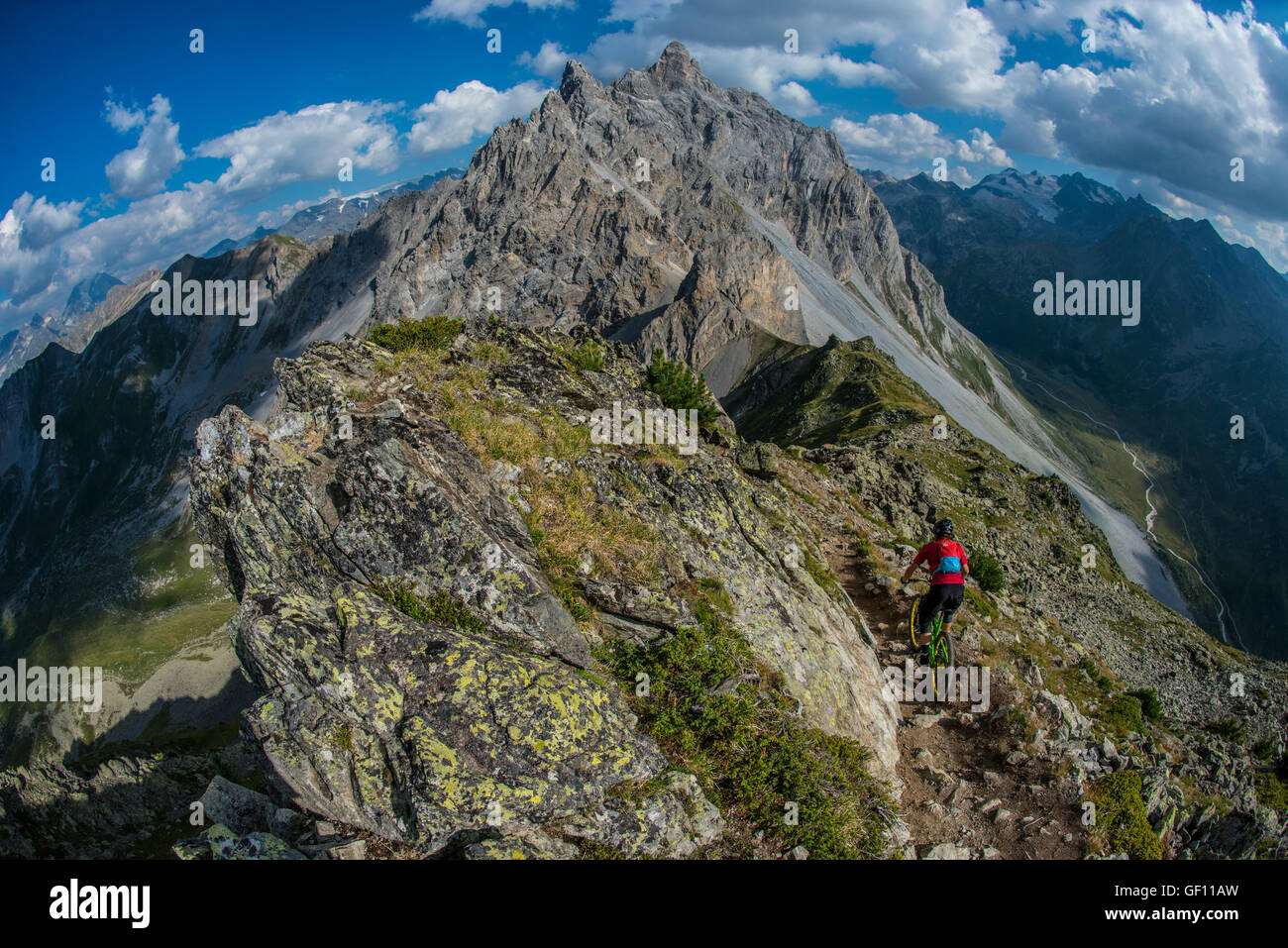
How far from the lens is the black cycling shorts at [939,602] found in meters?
15.8

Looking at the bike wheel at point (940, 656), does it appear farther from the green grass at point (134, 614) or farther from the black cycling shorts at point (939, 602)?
the green grass at point (134, 614)

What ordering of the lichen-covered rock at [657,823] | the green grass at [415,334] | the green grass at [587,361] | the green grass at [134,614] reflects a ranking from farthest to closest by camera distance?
the green grass at [134,614] → the green grass at [587,361] → the green grass at [415,334] → the lichen-covered rock at [657,823]

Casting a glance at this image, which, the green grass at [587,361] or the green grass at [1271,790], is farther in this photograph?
the green grass at [1271,790]

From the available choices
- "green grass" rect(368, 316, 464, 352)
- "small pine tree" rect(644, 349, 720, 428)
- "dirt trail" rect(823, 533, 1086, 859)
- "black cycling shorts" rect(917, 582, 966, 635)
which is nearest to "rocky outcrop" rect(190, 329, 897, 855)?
"green grass" rect(368, 316, 464, 352)

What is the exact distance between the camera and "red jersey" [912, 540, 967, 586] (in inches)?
619

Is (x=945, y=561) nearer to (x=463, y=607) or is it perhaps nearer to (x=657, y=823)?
(x=657, y=823)

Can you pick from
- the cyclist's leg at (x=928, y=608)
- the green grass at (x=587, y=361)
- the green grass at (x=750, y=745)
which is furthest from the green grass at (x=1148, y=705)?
the green grass at (x=587, y=361)

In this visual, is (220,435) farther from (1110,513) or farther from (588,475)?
(1110,513)

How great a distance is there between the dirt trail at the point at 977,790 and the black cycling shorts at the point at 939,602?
252 cm

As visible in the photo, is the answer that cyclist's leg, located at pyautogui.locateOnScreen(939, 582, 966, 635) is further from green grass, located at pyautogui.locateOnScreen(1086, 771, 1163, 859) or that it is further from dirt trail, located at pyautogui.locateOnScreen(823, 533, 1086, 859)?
green grass, located at pyautogui.locateOnScreen(1086, 771, 1163, 859)

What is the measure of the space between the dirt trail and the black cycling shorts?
2.52 metres

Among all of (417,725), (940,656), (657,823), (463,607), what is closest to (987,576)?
(940,656)
